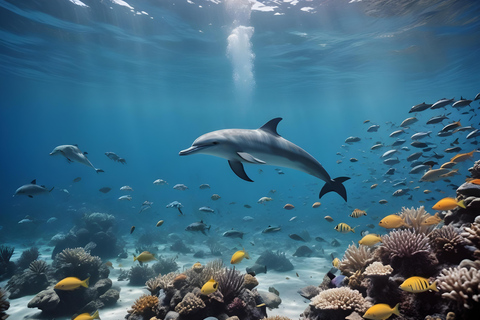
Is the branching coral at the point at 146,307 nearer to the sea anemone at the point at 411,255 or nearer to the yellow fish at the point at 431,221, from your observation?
the sea anemone at the point at 411,255

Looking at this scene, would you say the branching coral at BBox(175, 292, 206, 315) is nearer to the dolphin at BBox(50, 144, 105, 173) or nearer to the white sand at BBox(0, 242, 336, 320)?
the white sand at BBox(0, 242, 336, 320)

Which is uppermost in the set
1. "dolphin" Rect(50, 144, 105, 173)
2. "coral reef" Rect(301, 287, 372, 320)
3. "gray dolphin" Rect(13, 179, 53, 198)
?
"dolphin" Rect(50, 144, 105, 173)

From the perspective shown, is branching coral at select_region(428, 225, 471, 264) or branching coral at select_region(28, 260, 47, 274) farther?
branching coral at select_region(28, 260, 47, 274)

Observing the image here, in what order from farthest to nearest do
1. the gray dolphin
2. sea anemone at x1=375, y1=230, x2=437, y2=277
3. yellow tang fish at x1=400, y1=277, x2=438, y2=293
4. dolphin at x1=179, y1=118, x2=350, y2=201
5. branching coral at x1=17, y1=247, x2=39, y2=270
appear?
1. branching coral at x1=17, y1=247, x2=39, y2=270
2. the gray dolphin
3. dolphin at x1=179, y1=118, x2=350, y2=201
4. sea anemone at x1=375, y1=230, x2=437, y2=277
5. yellow tang fish at x1=400, y1=277, x2=438, y2=293

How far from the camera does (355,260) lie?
4496 millimetres

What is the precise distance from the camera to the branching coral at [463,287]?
2.52 metres

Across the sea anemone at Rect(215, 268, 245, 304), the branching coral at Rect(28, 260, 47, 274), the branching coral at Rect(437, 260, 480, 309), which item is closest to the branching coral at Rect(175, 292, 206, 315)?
the sea anemone at Rect(215, 268, 245, 304)

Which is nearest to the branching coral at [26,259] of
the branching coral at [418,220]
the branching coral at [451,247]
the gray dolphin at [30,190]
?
the gray dolphin at [30,190]

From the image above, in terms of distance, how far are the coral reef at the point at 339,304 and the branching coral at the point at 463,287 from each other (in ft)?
3.30

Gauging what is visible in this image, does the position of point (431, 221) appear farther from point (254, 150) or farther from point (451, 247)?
point (254, 150)

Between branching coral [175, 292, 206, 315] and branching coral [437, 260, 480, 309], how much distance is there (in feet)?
11.8

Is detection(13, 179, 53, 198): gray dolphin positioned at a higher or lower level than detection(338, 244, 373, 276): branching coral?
higher

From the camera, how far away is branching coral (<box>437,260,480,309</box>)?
8.26 feet

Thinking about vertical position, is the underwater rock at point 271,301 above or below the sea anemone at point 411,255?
below
